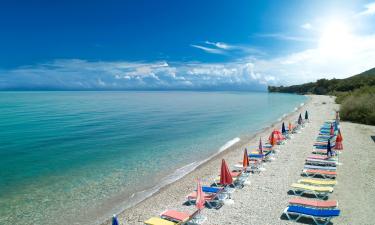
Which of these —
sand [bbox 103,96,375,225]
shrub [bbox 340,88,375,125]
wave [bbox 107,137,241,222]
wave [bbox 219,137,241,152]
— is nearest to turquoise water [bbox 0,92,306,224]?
wave [bbox 107,137,241,222]

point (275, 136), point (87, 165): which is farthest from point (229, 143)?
point (87, 165)

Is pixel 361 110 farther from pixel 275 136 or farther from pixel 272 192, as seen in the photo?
pixel 272 192

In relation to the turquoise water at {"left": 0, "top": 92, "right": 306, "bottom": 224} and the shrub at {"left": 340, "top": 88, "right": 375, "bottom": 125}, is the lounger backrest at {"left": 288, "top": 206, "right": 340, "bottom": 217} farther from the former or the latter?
the shrub at {"left": 340, "top": 88, "right": 375, "bottom": 125}

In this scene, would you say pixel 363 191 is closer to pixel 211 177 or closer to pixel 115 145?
pixel 211 177

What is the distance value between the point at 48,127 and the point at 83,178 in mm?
23242

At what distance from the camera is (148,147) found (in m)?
25.5

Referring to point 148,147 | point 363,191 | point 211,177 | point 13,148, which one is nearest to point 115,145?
point 148,147

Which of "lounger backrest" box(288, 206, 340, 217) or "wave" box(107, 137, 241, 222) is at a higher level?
"lounger backrest" box(288, 206, 340, 217)

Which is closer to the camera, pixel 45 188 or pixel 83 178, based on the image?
pixel 45 188

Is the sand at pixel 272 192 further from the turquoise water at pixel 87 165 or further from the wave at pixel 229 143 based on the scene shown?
the wave at pixel 229 143

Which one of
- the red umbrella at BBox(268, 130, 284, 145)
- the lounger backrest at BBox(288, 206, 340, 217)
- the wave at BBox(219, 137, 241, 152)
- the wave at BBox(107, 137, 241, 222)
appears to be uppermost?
the red umbrella at BBox(268, 130, 284, 145)

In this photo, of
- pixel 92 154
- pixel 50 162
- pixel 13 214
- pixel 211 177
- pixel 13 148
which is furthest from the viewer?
pixel 13 148

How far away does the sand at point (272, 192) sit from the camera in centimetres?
1097

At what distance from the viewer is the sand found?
36.0ft
